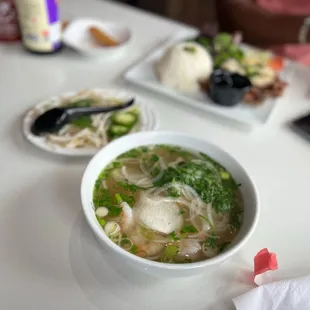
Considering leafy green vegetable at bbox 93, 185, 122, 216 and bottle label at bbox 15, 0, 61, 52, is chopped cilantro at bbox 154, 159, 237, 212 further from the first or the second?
bottle label at bbox 15, 0, 61, 52

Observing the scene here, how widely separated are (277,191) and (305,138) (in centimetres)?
28

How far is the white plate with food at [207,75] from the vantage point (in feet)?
4.32

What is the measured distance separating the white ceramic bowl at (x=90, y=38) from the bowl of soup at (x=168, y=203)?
2.06ft

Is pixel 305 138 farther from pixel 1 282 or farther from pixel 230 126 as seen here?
pixel 1 282

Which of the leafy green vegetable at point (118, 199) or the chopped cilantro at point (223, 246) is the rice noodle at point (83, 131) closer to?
the leafy green vegetable at point (118, 199)

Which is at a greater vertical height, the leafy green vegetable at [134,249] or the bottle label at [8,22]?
the bottle label at [8,22]

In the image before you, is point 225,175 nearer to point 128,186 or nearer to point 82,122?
point 128,186

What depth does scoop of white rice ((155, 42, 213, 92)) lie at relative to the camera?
139cm

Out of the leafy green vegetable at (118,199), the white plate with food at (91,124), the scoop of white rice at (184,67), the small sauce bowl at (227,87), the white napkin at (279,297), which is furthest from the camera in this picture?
the scoop of white rice at (184,67)

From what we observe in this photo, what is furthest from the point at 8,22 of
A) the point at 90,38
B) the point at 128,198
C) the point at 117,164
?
the point at 128,198

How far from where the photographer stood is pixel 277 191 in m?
1.07

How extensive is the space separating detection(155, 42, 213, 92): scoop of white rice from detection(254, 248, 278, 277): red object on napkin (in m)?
0.72

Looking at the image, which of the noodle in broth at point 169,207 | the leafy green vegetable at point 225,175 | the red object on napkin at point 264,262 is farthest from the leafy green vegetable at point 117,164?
the red object on napkin at point 264,262

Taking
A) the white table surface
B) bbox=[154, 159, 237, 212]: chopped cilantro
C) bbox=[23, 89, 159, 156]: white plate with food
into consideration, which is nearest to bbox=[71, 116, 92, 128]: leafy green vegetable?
bbox=[23, 89, 159, 156]: white plate with food
